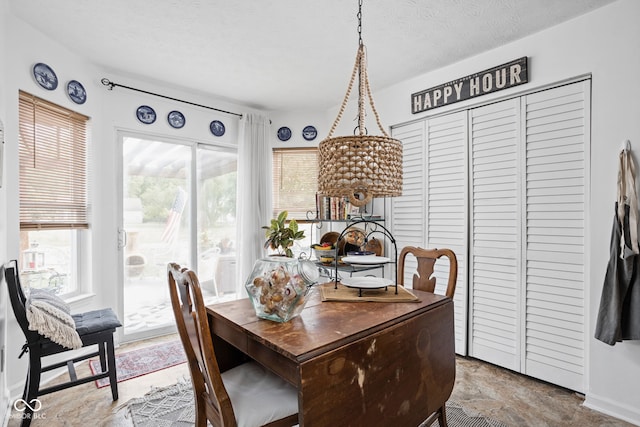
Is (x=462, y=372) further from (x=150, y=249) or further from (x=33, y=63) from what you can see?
(x=33, y=63)

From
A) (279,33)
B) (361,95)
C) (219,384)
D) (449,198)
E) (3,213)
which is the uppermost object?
(279,33)

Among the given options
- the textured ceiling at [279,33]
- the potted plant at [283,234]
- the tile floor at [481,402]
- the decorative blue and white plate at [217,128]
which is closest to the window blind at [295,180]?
the potted plant at [283,234]

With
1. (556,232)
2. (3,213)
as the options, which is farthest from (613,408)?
(3,213)

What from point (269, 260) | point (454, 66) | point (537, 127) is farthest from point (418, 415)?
point (454, 66)

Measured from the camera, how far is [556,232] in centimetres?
228

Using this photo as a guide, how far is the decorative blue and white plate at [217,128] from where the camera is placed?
3654mm

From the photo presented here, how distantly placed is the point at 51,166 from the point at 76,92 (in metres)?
0.62

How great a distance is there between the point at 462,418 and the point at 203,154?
3238 millimetres

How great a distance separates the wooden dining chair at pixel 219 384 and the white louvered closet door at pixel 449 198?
1912mm

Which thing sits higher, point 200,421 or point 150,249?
point 150,249

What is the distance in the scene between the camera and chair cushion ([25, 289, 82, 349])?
186cm

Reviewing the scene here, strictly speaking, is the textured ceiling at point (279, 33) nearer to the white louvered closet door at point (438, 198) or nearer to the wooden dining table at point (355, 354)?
the white louvered closet door at point (438, 198)

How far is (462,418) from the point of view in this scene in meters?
1.97

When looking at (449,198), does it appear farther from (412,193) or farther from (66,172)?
(66,172)
